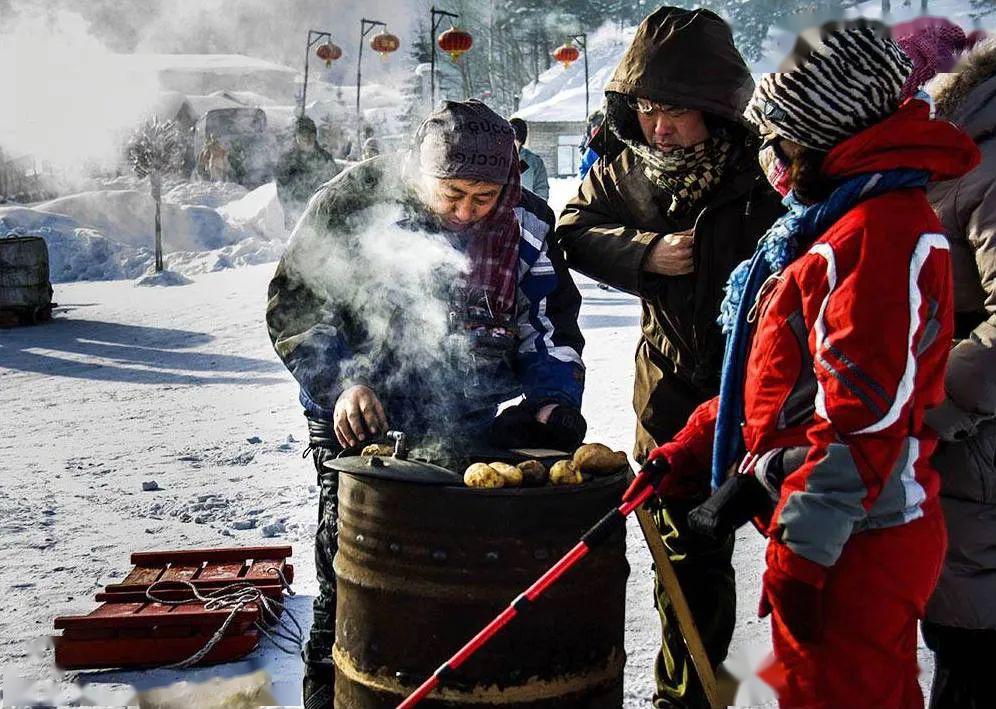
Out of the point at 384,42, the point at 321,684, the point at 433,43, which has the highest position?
the point at 384,42

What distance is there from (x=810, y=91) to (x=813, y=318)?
481mm

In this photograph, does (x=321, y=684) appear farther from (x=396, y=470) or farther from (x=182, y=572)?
(x=182, y=572)

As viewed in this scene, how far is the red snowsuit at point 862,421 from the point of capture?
1974 millimetres

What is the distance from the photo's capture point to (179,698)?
359 cm

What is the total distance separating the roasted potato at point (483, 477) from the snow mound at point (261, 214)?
22.7 metres

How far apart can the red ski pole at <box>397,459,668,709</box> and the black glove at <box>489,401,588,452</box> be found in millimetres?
641

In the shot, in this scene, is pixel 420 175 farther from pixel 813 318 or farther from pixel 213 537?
pixel 213 537

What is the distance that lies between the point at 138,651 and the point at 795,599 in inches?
110

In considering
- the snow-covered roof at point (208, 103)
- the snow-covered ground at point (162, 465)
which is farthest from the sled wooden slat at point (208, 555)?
the snow-covered roof at point (208, 103)

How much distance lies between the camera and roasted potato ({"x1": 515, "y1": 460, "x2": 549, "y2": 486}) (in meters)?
2.54

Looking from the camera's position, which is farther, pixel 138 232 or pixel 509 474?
pixel 138 232

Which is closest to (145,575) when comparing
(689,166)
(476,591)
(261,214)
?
(476,591)

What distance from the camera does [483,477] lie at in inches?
96.0

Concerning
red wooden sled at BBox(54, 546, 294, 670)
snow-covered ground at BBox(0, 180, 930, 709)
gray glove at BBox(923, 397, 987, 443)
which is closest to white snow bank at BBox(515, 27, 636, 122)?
snow-covered ground at BBox(0, 180, 930, 709)
